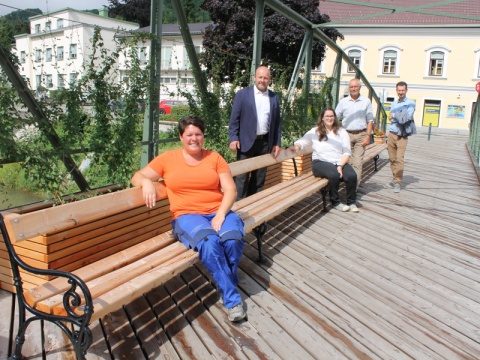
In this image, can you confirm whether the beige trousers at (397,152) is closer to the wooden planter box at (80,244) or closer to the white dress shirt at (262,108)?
the white dress shirt at (262,108)

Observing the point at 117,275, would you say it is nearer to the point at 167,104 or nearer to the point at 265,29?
the point at 167,104

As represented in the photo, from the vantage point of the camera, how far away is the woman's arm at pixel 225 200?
123 inches

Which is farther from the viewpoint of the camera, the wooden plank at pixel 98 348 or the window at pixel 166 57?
the window at pixel 166 57

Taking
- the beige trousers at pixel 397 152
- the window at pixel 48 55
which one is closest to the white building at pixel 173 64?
the window at pixel 48 55

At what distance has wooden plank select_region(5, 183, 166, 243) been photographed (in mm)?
2332

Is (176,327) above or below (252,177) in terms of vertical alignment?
below

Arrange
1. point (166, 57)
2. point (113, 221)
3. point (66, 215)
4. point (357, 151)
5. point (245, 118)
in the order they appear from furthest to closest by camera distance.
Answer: point (357, 151) → point (245, 118) → point (166, 57) → point (113, 221) → point (66, 215)

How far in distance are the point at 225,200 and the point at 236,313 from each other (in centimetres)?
80

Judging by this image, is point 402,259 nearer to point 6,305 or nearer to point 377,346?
point 377,346

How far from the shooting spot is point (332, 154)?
5719mm

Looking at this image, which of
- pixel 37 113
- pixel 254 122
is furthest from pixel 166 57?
pixel 37 113

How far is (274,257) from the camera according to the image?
411cm

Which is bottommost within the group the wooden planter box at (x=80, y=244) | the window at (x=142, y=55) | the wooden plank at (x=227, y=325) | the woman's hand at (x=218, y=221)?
the wooden plank at (x=227, y=325)

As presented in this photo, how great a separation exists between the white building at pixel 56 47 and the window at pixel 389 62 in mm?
34531
